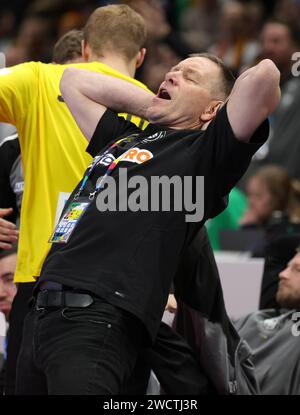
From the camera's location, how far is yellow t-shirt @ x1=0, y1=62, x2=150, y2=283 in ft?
13.1

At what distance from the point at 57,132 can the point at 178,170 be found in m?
0.87

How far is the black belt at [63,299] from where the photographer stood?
3.23 meters

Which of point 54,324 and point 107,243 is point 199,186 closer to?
point 107,243

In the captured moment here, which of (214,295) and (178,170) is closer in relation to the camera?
(178,170)

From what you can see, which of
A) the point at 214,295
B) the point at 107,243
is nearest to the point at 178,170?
the point at 107,243

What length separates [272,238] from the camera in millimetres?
5836

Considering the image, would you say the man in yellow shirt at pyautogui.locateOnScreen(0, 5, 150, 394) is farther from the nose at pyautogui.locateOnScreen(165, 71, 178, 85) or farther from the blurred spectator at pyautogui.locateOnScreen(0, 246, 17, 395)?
the blurred spectator at pyautogui.locateOnScreen(0, 246, 17, 395)

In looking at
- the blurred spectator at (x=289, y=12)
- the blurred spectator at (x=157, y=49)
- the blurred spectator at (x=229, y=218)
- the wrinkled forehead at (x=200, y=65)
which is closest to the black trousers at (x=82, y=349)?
the wrinkled forehead at (x=200, y=65)

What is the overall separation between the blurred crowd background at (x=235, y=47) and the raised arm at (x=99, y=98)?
2.53 m

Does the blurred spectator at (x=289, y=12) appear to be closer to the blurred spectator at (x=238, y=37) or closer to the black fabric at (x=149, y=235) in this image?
the blurred spectator at (x=238, y=37)

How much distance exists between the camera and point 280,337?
5.23m

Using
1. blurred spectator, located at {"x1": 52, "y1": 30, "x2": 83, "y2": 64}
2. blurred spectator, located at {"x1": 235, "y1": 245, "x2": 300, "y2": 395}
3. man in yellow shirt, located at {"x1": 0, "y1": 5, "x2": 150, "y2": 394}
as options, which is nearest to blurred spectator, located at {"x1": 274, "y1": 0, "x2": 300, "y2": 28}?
blurred spectator, located at {"x1": 235, "y1": 245, "x2": 300, "y2": 395}

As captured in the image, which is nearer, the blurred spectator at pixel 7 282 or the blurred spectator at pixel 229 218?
the blurred spectator at pixel 7 282

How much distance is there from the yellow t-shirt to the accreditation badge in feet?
1.69
